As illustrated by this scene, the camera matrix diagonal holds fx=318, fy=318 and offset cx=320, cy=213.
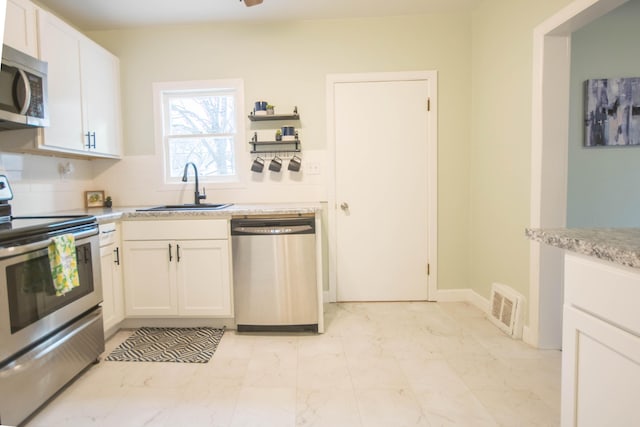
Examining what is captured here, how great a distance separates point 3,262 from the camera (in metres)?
1.42

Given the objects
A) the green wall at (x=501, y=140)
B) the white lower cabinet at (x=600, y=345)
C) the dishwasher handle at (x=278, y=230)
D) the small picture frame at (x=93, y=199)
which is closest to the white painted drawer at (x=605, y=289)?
the white lower cabinet at (x=600, y=345)

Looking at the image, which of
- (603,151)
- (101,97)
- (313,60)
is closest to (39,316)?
(101,97)

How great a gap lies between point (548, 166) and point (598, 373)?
4.95 ft

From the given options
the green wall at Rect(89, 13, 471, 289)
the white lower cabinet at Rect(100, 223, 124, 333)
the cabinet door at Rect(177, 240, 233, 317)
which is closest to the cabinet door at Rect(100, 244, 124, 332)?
the white lower cabinet at Rect(100, 223, 124, 333)

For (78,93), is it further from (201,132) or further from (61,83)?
(201,132)

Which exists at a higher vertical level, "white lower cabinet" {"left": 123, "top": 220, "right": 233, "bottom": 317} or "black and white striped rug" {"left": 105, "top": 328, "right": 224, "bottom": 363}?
"white lower cabinet" {"left": 123, "top": 220, "right": 233, "bottom": 317}

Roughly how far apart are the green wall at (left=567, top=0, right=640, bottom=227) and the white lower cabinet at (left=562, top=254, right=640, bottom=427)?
69.9 inches

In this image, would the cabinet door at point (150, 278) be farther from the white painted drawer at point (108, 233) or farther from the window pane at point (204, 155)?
the window pane at point (204, 155)

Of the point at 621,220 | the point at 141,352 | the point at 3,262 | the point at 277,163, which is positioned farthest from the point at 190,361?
the point at 621,220

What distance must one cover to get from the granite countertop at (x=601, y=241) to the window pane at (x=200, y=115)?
2656 mm

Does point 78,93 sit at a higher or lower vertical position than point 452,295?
higher

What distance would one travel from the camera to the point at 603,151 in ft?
7.52

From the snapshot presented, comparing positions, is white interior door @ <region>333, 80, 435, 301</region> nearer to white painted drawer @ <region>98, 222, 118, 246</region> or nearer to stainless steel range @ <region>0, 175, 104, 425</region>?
white painted drawer @ <region>98, 222, 118, 246</region>

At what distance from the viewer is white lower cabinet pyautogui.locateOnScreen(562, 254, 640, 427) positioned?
0.78 m
